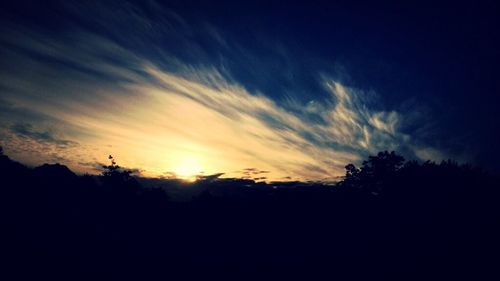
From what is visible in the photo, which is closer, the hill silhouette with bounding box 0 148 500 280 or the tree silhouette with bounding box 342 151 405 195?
the hill silhouette with bounding box 0 148 500 280

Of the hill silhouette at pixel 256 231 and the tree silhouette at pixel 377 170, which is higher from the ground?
the tree silhouette at pixel 377 170

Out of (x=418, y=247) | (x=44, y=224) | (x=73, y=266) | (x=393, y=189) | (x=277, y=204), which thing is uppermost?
(x=393, y=189)

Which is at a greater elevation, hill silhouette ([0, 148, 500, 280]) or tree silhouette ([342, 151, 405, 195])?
tree silhouette ([342, 151, 405, 195])

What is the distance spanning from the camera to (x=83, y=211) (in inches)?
1323

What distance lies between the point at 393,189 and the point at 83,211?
43268 millimetres

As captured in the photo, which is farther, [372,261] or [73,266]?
[372,261]

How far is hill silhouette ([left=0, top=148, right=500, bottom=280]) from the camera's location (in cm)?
2506

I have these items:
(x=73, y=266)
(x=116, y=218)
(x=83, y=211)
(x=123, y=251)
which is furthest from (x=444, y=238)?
(x=83, y=211)

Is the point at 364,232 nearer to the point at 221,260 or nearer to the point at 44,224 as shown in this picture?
the point at 221,260

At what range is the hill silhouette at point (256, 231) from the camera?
82.2 ft

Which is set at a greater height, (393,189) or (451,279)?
(393,189)

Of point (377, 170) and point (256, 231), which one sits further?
point (377, 170)

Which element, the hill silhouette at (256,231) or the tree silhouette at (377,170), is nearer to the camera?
the hill silhouette at (256,231)

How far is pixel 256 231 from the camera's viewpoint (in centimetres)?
3334
